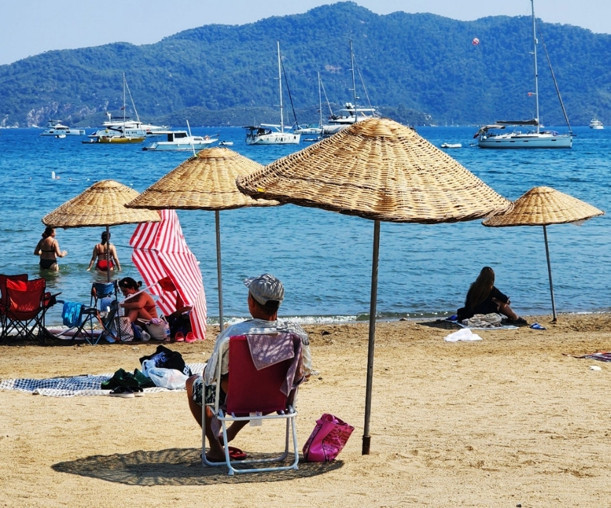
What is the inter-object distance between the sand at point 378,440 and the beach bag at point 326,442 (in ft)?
0.23

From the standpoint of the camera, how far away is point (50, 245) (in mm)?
15547

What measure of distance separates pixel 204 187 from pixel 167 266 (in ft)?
7.53

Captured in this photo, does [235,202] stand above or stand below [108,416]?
above

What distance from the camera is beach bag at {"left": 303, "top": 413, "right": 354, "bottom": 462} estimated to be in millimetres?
5043

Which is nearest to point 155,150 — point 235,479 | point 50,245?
point 50,245

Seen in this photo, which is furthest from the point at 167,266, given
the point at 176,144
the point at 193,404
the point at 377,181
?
the point at 176,144

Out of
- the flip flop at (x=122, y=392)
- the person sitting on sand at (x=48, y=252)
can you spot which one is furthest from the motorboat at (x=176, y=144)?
the flip flop at (x=122, y=392)

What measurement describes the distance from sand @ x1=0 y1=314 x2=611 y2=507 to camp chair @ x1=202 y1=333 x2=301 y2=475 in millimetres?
310

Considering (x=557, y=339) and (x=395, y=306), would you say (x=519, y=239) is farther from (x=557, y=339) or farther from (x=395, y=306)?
(x=557, y=339)

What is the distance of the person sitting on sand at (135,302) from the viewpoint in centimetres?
1017

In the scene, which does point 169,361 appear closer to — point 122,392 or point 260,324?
point 122,392

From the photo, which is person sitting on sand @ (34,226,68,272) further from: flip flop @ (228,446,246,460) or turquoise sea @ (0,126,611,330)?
flip flop @ (228,446,246,460)

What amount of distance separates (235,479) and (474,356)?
14.9ft

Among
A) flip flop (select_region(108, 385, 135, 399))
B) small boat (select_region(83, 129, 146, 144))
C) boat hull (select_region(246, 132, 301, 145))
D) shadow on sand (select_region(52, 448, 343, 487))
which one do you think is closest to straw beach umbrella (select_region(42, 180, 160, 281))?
flip flop (select_region(108, 385, 135, 399))
